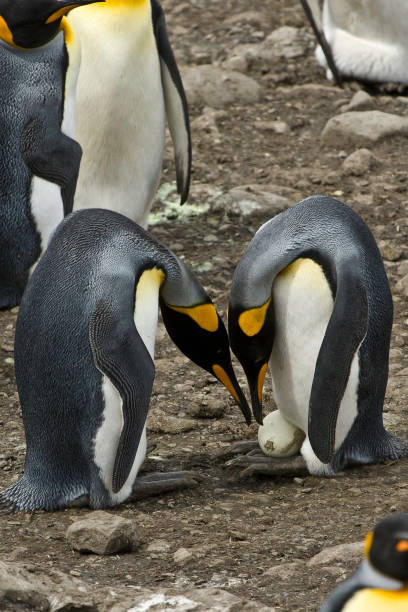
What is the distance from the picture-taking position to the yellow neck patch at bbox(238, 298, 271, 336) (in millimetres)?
3834

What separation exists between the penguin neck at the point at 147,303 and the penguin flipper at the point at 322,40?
4089 mm

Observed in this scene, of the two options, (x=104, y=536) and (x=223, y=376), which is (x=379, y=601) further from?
(x=223, y=376)

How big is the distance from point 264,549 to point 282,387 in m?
0.83

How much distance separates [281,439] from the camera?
4.07 m

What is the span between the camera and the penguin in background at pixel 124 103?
573 centimetres

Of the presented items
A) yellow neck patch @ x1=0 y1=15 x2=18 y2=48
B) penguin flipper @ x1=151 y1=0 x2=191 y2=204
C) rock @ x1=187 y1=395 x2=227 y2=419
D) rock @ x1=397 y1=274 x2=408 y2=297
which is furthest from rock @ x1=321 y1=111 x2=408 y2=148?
rock @ x1=187 y1=395 x2=227 y2=419

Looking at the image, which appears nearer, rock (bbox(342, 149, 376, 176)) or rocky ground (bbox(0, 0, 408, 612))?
rocky ground (bbox(0, 0, 408, 612))

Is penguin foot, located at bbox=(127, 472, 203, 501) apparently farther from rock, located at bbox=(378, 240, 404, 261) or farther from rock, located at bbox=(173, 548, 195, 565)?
rock, located at bbox=(378, 240, 404, 261)

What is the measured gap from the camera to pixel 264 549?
3289mm

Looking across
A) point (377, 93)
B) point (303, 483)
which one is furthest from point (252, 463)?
point (377, 93)

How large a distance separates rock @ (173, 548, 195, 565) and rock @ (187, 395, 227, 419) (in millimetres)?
1279

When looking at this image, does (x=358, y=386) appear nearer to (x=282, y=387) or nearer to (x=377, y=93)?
(x=282, y=387)

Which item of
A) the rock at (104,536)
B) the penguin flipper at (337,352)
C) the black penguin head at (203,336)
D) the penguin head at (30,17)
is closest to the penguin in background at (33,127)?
the penguin head at (30,17)

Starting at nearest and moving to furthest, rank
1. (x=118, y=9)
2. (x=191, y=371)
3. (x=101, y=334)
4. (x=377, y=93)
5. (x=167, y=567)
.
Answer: (x=167, y=567)
(x=101, y=334)
(x=191, y=371)
(x=118, y=9)
(x=377, y=93)
